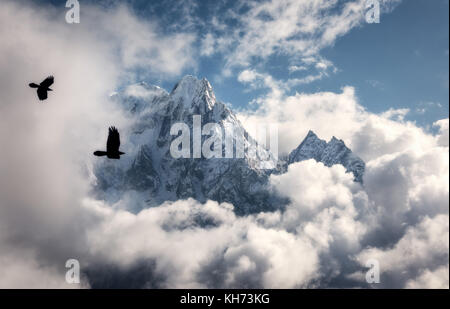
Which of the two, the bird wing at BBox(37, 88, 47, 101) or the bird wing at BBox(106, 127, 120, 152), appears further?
the bird wing at BBox(37, 88, 47, 101)

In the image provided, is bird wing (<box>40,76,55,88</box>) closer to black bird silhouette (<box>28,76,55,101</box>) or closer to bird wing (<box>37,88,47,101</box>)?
black bird silhouette (<box>28,76,55,101</box>)

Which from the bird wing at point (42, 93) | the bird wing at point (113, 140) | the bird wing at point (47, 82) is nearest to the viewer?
the bird wing at point (113, 140)

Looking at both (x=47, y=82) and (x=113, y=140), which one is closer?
(x=113, y=140)

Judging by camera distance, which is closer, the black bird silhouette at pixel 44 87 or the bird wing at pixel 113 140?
the bird wing at pixel 113 140

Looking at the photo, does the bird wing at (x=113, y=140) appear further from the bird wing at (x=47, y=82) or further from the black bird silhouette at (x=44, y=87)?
the bird wing at (x=47, y=82)

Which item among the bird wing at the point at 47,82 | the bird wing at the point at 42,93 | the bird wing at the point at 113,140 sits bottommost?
the bird wing at the point at 113,140

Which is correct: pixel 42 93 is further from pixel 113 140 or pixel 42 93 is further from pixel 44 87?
pixel 113 140

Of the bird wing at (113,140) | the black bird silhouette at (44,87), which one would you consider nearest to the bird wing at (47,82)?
the black bird silhouette at (44,87)

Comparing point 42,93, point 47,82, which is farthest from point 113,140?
point 47,82

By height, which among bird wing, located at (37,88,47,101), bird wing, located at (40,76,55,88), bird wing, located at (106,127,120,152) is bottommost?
bird wing, located at (106,127,120,152)

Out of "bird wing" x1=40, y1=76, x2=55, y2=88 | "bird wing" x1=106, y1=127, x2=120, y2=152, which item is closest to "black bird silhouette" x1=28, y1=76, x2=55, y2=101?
"bird wing" x1=40, y1=76, x2=55, y2=88
